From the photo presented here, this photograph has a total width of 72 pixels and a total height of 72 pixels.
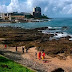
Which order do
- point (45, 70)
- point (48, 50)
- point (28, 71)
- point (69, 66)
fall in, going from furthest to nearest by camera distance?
1. point (48, 50)
2. point (69, 66)
3. point (45, 70)
4. point (28, 71)

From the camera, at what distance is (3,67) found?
2017 centimetres

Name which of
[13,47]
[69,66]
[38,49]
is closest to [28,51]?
[38,49]

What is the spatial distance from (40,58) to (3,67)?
996 centimetres

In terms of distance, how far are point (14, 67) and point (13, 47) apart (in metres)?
19.2

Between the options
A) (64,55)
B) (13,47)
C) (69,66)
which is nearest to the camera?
(69,66)

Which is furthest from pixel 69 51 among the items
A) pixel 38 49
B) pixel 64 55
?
pixel 38 49

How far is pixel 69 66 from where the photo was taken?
25.5 meters

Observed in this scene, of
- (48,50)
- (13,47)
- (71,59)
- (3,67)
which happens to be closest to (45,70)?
(3,67)

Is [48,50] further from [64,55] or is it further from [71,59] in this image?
[71,59]

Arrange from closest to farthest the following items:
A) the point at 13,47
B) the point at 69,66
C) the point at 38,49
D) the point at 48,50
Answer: the point at 69,66 → the point at 48,50 → the point at 38,49 → the point at 13,47

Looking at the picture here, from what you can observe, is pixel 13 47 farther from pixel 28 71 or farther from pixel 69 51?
pixel 28 71

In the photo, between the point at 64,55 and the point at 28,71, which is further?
the point at 64,55

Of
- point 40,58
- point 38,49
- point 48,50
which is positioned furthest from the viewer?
point 38,49

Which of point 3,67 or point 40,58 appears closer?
point 3,67
